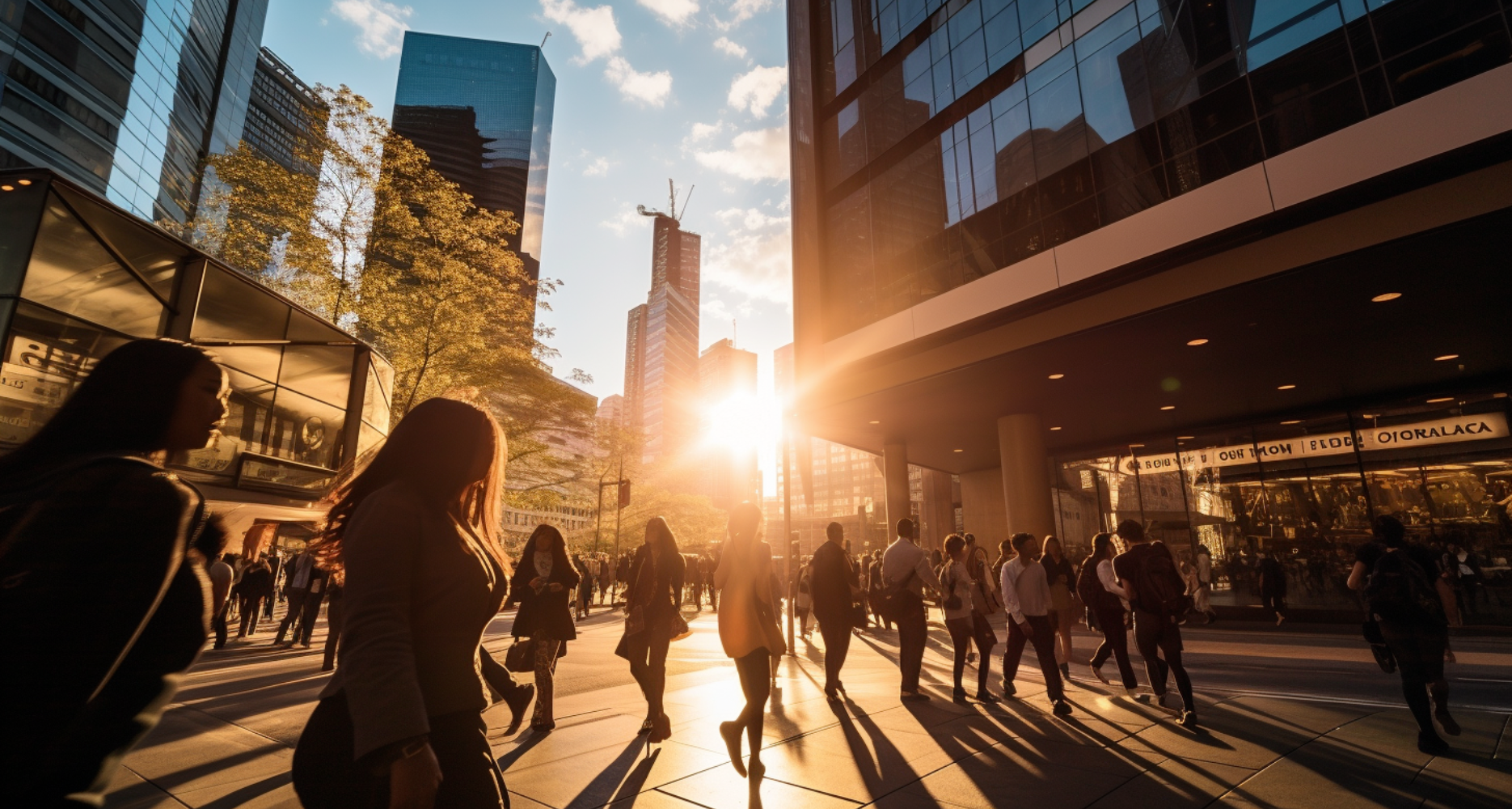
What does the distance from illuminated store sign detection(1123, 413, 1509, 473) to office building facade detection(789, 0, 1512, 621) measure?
0.22ft

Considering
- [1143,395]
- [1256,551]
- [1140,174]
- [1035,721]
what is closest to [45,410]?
[1035,721]

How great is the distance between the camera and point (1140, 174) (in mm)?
13695

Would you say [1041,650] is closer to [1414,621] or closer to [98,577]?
[1414,621]

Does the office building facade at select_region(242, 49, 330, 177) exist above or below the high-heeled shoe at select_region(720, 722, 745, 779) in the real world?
above

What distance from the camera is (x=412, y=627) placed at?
68.9 inches

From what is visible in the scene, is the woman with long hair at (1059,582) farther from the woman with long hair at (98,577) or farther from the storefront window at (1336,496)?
the storefront window at (1336,496)

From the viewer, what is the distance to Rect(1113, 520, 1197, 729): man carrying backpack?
6496 mm

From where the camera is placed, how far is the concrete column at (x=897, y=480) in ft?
81.1

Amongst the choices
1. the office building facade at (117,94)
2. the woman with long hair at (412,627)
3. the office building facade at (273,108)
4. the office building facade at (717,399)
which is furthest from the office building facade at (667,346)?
the woman with long hair at (412,627)

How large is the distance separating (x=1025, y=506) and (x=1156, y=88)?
1142 cm

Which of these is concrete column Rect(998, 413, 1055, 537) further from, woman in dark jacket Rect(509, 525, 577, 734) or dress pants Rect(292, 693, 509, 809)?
dress pants Rect(292, 693, 509, 809)

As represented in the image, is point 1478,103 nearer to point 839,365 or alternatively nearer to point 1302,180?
point 1302,180

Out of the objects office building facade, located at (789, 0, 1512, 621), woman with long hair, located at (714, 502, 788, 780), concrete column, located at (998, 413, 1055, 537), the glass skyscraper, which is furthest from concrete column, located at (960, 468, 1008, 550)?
the glass skyscraper

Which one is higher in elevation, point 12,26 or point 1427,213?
point 12,26
